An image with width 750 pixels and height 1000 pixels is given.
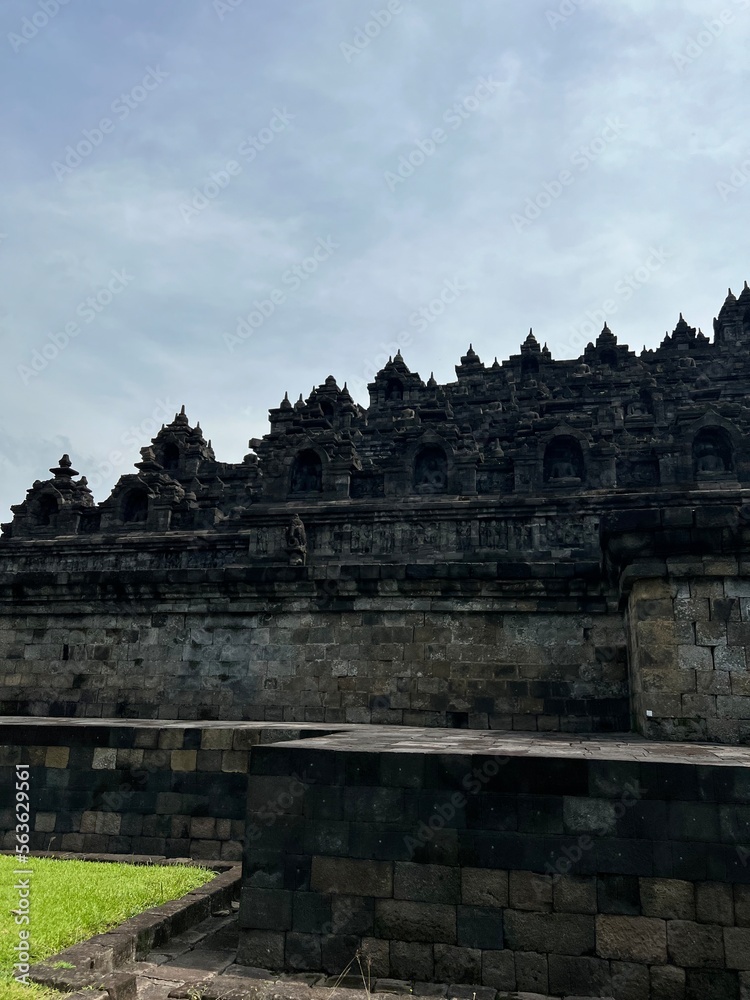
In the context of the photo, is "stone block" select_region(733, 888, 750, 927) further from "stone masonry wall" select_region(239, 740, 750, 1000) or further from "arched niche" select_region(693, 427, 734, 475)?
"arched niche" select_region(693, 427, 734, 475)

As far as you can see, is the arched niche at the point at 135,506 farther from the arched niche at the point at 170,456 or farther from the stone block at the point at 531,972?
the stone block at the point at 531,972

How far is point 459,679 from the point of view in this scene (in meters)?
11.6

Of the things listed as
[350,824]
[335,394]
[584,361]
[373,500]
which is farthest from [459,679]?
[584,361]

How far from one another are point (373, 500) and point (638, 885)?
23670mm

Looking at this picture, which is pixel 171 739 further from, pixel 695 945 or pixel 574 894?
pixel 695 945

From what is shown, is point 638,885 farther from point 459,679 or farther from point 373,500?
point 373,500

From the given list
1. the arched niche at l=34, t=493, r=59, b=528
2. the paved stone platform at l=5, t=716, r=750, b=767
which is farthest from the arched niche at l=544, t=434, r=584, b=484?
the arched niche at l=34, t=493, r=59, b=528

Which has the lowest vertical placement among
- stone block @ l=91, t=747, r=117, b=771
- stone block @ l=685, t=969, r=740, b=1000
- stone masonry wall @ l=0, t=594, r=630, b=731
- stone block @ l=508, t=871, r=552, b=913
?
stone block @ l=685, t=969, r=740, b=1000

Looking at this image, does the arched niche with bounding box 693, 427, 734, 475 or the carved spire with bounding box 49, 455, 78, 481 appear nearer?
the arched niche with bounding box 693, 427, 734, 475

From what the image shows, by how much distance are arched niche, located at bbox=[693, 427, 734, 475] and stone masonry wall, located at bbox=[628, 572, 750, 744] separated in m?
20.1

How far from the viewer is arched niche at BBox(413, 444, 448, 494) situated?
2938 centimetres

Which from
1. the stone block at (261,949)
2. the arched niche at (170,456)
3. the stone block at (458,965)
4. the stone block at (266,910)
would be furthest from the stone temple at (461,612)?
the arched niche at (170,456)

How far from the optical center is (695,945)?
5.61 m

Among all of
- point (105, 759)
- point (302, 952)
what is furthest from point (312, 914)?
point (105, 759)
